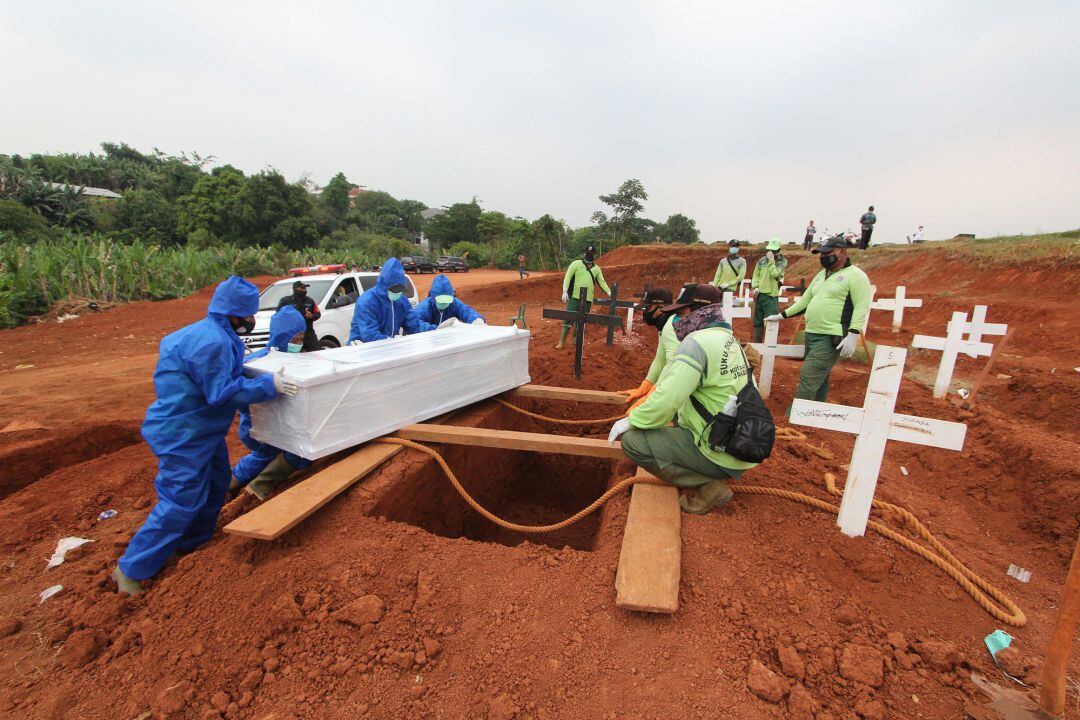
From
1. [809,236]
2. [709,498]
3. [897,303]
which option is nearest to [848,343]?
[709,498]

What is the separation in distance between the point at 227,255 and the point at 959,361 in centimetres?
2531

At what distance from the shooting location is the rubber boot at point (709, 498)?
8.89 feet

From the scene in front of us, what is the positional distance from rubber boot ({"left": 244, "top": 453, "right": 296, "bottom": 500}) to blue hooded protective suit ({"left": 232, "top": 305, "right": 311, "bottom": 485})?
0.05m

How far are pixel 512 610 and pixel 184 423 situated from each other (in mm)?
2240

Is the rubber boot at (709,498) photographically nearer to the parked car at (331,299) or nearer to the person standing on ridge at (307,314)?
the person standing on ridge at (307,314)

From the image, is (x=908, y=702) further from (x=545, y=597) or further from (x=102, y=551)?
(x=102, y=551)

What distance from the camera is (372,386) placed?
3246 millimetres

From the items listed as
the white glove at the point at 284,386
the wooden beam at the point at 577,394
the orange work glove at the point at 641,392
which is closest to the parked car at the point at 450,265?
the wooden beam at the point at 577,394

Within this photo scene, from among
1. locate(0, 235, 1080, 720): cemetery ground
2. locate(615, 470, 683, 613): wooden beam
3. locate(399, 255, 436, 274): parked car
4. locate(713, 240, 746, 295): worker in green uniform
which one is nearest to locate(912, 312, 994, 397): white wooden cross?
locate(0, 235, 1080, 720): cemetery ground

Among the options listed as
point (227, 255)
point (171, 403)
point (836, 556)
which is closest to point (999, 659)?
point (836, 556)

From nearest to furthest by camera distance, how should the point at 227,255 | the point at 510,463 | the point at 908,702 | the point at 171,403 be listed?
the point at 908,702
the point at 171,403
the point at 510,463
the point at 227,255

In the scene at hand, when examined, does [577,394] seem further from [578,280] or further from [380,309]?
[578,280]

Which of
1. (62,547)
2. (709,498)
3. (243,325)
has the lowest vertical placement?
(62,547)

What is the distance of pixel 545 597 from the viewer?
2.14 m
